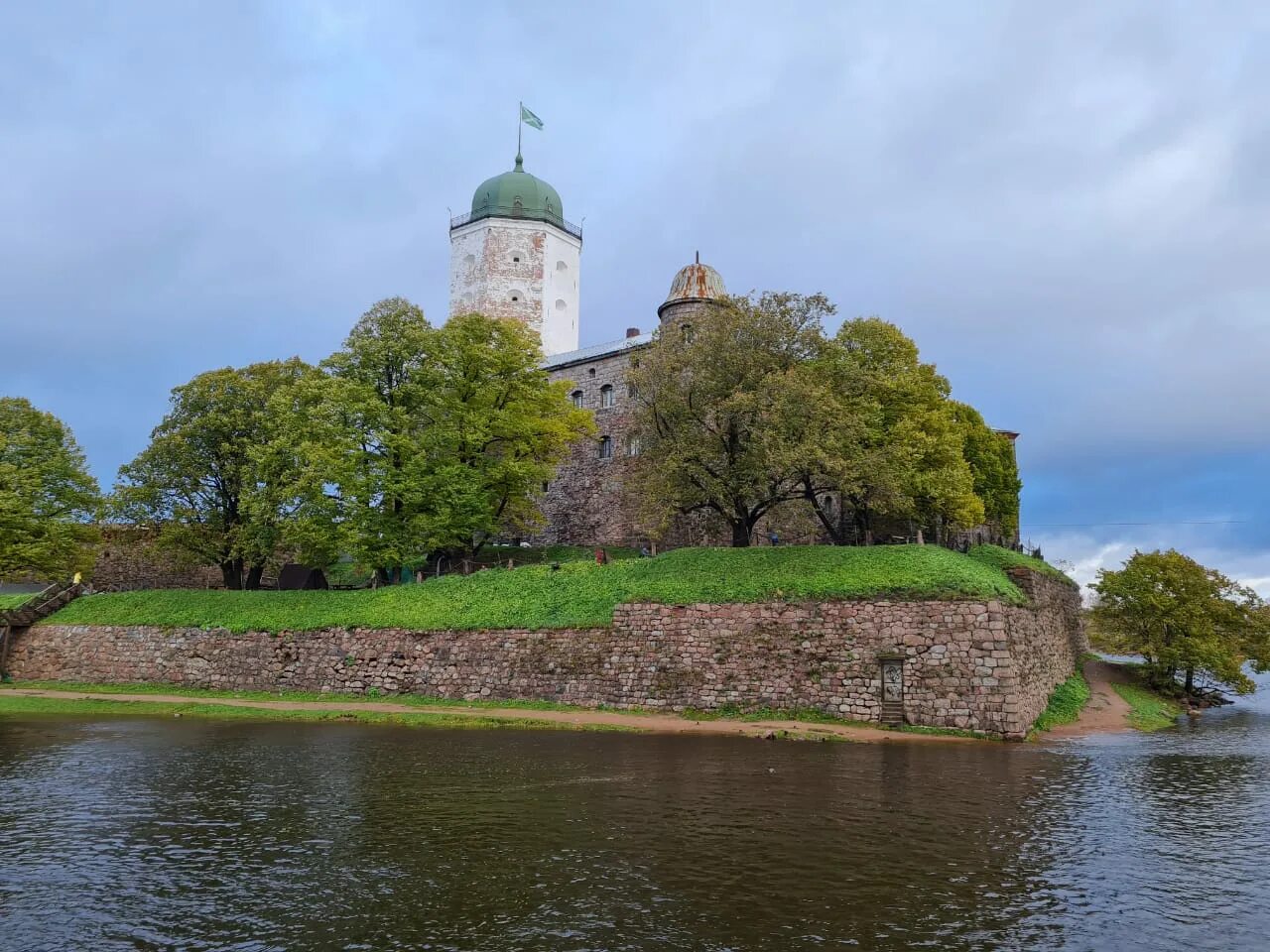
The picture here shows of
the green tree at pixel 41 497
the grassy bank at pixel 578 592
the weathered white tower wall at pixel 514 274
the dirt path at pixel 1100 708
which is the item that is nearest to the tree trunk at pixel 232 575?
the grassy bank at pixel 578 592

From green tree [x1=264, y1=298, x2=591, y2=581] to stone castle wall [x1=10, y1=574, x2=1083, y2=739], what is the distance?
15.1 ft

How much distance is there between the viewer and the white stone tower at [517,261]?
54531mm

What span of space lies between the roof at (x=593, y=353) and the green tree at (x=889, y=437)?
14088 millimetres

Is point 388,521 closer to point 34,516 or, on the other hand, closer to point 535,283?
point 34,516

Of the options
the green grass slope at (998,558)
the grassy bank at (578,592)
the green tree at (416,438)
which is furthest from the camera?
the green tree at (416,438)

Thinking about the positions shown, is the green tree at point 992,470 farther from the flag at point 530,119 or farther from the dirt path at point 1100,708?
the flag at point 530,119

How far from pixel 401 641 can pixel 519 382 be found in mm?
13144

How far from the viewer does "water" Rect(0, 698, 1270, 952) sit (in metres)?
8.23

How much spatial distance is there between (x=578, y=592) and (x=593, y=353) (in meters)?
21.6

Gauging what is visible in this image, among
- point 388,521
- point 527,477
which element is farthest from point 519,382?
point 388,521

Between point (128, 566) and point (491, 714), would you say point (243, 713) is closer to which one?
point (491, 714)

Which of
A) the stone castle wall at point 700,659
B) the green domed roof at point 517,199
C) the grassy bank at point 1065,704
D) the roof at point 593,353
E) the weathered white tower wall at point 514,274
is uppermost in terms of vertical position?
the green domed roof at point 517,199

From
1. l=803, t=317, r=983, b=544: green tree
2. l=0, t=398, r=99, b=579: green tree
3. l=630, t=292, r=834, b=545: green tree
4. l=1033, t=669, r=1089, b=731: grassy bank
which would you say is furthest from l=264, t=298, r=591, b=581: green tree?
l=1033, t=669, r=1089, b=731: grassy bank

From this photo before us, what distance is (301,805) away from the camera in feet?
43.7
